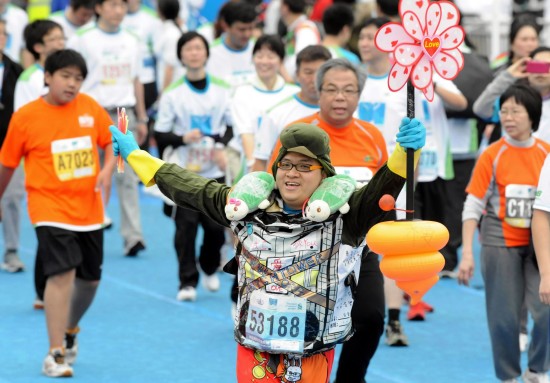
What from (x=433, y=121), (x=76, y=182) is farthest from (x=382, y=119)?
(x=76, y=182)

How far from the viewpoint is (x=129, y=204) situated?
11867 millimetres

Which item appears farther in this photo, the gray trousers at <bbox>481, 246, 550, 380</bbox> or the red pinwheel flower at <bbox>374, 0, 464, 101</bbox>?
the gray trousers at <bbox>481, 246, 550, 380</bbox>

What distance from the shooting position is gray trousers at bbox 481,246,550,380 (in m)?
7.30

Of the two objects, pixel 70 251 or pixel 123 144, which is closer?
pixel 123 144

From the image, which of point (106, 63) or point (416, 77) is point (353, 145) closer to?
point (416, 77)

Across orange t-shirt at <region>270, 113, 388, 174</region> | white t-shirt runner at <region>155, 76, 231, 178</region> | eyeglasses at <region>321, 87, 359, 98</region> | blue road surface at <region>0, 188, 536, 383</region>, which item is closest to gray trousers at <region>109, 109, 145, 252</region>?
blue road surface at <region>0, 188, 536, 383</region>

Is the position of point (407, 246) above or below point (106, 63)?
below

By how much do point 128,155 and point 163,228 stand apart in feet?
25.6

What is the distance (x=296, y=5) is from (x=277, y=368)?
778 centimetres

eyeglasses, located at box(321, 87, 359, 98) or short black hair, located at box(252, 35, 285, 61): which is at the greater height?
short black hair, located at box(252, 35, 285, 61)

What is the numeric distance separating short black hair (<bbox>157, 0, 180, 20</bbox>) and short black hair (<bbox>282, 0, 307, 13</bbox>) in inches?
52.3

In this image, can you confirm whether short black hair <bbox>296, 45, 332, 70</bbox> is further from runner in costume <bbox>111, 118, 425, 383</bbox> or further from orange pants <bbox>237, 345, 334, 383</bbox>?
orange pants <bbox>237, 345, 334, 383</bbox>

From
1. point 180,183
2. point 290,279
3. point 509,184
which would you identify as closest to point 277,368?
point 290,279

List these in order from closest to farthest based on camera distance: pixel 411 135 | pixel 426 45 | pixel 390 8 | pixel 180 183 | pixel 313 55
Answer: pixel 411 135 < pixel 426 45 < pixel 180 183 < pixel 313 55 < pixel 390 8
